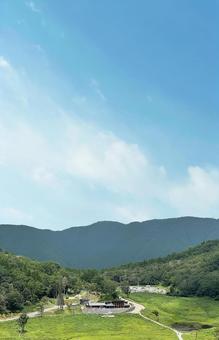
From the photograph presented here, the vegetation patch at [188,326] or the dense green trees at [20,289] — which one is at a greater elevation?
the dense green trees at [20,289]

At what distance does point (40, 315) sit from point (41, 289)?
132 ft

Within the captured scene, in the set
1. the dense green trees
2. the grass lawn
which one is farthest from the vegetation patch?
the dense green trees

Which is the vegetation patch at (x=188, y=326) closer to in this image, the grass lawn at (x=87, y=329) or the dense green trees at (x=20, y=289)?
the grass lawn at (x=87, y=329)

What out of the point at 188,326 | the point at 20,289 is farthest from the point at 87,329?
the point at 20,289

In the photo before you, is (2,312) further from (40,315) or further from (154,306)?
(154,306)

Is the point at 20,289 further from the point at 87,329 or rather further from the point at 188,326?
the point at 188,326

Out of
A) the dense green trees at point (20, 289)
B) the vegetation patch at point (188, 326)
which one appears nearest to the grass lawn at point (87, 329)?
the vegetation patch at point (188, 326)

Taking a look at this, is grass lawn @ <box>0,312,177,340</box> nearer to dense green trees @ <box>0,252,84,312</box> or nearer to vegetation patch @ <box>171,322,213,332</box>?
vegetation patch @ <box>171,322,213,332</box>

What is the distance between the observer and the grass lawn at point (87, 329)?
383 feet

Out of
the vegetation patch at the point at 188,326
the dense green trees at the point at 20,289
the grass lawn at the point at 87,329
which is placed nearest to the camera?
the grass lawn at the point at 87,329

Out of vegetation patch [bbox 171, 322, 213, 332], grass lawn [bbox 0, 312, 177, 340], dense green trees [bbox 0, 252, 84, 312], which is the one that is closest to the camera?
grass lawn [bbox 0, 312, 177, 340]

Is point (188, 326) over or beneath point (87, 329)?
over

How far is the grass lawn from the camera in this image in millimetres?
116750

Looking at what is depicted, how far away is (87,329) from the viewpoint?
129000 mm
